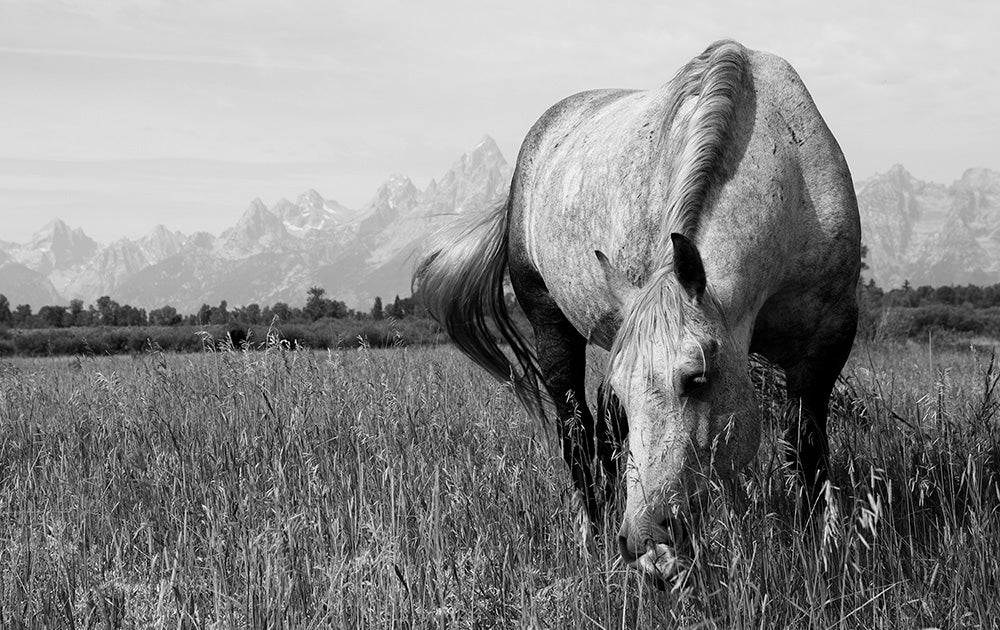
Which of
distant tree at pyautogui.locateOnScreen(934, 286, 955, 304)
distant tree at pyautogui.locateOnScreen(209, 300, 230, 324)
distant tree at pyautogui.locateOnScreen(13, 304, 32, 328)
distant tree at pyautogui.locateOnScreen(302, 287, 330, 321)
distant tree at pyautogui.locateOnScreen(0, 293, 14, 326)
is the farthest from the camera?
distant tree at pyautogui.locateOnScreen(934, 286, 955, 304)

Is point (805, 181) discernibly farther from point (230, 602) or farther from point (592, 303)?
point (230, 602)

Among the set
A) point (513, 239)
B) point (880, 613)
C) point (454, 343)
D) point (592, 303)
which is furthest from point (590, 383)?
point (880, 613)

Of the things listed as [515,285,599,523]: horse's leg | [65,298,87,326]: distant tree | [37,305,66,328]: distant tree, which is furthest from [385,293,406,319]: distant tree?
[65,298,87,326]: distant tree

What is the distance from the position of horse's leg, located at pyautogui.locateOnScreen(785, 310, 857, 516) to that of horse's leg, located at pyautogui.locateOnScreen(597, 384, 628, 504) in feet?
2.34

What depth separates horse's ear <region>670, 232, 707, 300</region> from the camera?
2768 mm

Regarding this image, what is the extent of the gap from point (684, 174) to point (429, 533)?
1.56 metres

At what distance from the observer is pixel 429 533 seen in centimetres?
289

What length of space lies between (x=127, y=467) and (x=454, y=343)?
2244 mm

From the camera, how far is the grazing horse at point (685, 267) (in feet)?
9.18

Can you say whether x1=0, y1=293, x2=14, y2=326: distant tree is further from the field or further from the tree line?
the field

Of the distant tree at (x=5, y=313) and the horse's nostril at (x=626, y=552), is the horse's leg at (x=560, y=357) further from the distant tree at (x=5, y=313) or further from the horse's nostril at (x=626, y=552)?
the distant tree at (x=5, y=313)

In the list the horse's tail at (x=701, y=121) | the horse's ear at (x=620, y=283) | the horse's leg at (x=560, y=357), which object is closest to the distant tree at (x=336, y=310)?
the horse's leg at (x=560, y=357)

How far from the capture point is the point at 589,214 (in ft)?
13.7

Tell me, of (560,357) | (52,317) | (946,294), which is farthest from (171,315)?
(946,294)
